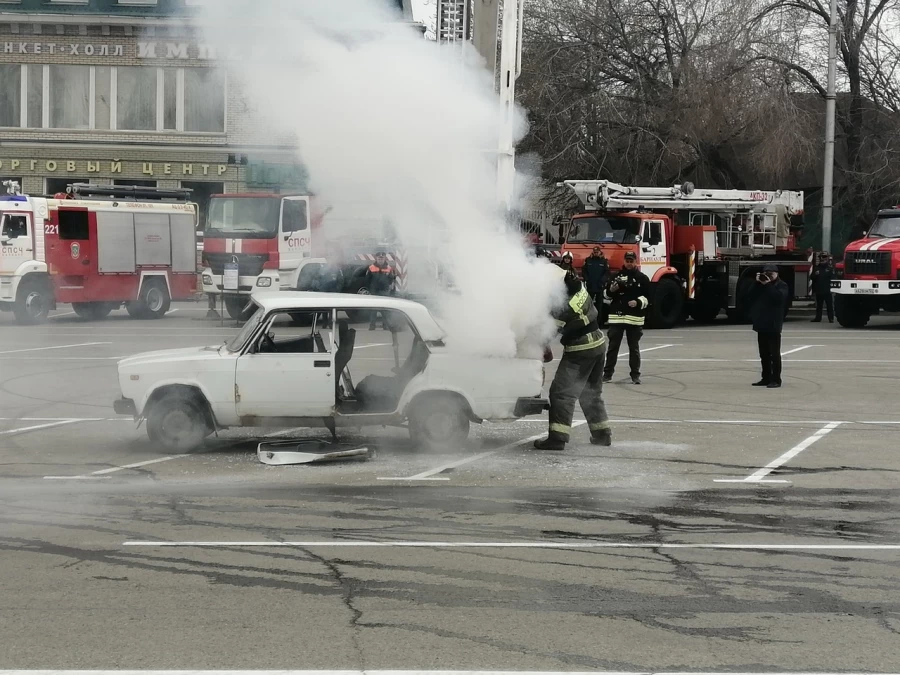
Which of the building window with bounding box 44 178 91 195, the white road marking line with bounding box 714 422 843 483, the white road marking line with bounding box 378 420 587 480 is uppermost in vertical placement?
the building window with bounding box 44 178 91 195

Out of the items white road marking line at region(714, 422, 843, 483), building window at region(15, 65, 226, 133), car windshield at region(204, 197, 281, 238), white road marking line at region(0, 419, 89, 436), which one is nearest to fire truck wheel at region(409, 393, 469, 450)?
white road marking line at region(714, 422, 843, 483)

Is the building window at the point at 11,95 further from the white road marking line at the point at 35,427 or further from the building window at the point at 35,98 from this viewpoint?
the white road marking line at the point at 35,427

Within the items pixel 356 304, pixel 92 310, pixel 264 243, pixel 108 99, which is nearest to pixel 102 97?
pixel 108 99

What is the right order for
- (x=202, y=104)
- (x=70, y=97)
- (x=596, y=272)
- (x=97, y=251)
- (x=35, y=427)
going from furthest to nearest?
(x=70, y=97)
(x=202, y=104)
(x=97, y=251)
(x=596, y=272)
(x=35, y=427)

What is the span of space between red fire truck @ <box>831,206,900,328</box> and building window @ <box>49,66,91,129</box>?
1952cm

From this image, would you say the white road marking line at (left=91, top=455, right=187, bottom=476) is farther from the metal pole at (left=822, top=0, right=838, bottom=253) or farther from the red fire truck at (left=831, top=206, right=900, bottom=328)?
the metal pole at (left=822, top=0, right=838, bottom=253)

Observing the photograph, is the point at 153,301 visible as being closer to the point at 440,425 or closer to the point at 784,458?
the point at 440,425

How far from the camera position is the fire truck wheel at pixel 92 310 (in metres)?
27.6

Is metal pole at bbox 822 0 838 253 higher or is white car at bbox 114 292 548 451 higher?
metal pole at bbox 822 0 838 253

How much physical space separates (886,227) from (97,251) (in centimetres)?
1808

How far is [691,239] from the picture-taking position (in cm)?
2730

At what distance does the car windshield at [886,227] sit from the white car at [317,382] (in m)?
18.1

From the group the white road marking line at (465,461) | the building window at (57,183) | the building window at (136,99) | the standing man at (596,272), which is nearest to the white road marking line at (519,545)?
the white road marking line at (465,461)

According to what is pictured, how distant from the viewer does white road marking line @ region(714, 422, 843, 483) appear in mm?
9906
